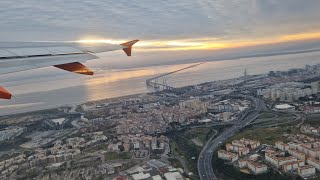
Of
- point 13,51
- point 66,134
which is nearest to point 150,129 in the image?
point 66,134

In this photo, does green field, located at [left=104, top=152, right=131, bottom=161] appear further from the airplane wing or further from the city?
the airplane wing

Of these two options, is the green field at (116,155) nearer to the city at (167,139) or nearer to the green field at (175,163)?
the city at (167,139)

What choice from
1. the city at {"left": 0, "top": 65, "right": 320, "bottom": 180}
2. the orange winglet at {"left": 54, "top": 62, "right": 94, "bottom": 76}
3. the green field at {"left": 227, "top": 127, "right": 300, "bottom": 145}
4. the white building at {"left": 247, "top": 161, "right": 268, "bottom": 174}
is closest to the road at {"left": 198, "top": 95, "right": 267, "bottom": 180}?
the city at {"left": 0, "top": 65, "right": 320, "bottom": 180}

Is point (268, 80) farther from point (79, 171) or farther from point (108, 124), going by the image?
point (79, 171)

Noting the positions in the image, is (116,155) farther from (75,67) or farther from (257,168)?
(75,67)

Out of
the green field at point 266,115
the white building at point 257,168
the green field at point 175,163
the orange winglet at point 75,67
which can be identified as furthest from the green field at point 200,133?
the orange winglet at point 75,67

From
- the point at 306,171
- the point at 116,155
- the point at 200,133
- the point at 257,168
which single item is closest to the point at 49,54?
the point at 257,168
